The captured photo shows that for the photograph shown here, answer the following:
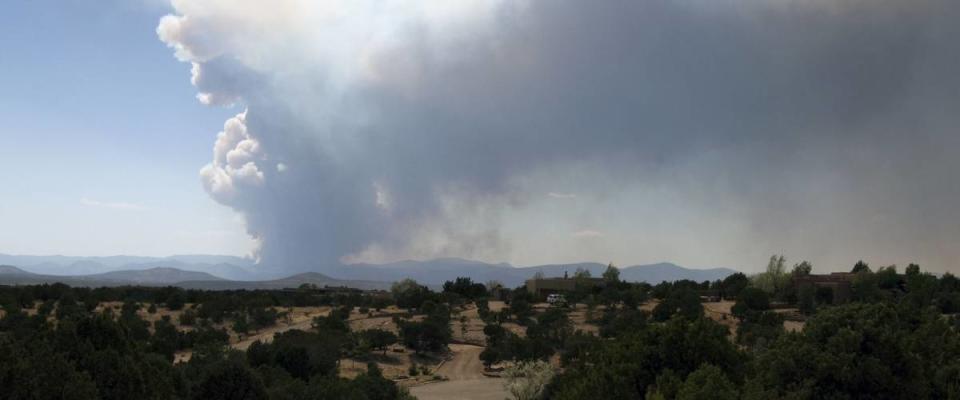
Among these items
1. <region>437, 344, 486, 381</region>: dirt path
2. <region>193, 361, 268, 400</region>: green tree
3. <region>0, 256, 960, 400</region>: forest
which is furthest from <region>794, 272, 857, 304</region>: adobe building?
<region>193, 361, 268, 400</region>: green tree

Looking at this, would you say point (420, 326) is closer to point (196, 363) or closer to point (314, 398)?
point (196, 363)

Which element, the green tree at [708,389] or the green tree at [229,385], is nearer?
the green tree at [708,389]

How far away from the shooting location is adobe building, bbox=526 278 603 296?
115m

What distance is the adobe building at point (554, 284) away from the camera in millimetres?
114931

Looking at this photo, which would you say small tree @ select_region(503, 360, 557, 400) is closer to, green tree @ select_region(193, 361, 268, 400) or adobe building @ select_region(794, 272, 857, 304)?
green tree @ select_region(193, 361, 268, 400)

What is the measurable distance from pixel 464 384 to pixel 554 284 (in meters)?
66.5

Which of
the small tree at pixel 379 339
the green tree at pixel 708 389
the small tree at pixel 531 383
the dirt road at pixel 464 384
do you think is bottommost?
Result: the dirt road at pixel 464 384

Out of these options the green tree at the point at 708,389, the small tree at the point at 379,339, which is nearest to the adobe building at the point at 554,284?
the small tree at the point at 379,339

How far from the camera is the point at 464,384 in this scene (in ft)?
170

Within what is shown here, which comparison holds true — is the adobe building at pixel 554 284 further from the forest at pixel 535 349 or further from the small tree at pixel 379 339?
the small tree at pixel 379 339

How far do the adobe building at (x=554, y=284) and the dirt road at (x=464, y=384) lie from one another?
163ft

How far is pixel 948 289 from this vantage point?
85500 millimetres

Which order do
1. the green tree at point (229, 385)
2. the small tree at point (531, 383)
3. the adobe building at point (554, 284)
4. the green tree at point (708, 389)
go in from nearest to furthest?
the green tree at point (708, 389) < the green tree at point (229, 385) < the small tree at point (531, 383) < the adobe building at point (554, 284)

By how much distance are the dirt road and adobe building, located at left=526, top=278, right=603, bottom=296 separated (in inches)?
1956
